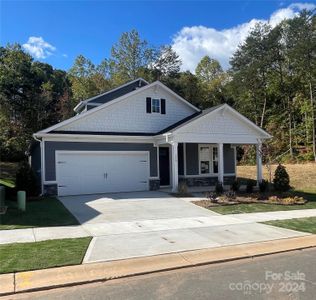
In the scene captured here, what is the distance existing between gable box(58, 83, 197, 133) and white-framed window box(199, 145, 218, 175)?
2.35 m

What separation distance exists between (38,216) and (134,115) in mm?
9841

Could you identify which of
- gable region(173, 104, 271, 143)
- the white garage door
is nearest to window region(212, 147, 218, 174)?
gable region(173, 104, 271, 143)

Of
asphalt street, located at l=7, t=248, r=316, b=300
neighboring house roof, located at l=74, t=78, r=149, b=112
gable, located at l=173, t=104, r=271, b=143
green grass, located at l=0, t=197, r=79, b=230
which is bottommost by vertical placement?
asphalt street, located at l=7, t=248, r=316, b=300

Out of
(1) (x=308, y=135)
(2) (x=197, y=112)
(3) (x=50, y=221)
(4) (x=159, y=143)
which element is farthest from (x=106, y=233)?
(1) (x=308, y=135)

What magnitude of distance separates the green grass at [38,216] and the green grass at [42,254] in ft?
7.93

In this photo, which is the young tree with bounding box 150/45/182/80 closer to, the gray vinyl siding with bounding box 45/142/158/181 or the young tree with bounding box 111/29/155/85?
the young tree with bounding box 111/29/155/85

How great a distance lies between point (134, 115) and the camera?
2044cm

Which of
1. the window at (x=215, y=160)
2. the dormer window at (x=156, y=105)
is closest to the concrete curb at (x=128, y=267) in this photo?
the dormer window at (x=156, y=105)

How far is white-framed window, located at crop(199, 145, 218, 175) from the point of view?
870 inches

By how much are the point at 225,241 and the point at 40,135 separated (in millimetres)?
11479

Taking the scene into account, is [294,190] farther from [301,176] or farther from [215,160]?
[215,160]

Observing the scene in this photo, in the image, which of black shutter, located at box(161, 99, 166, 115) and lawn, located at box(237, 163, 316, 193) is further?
black shutter, located at box(161, 99, 166, 115)

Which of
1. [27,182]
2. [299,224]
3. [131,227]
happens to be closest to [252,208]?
[299,224]

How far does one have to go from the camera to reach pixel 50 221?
11031 mm
